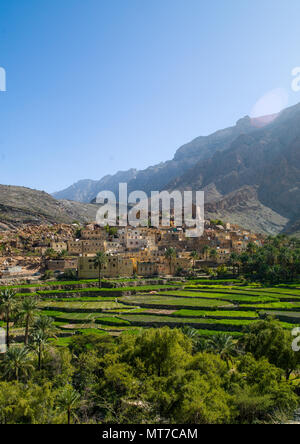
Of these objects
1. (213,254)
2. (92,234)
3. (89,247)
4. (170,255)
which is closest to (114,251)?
(89,247)

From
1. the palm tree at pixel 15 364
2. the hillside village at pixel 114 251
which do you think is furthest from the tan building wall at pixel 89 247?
the palm tree at pixel 15 364

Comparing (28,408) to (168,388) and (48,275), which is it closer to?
(168,388)

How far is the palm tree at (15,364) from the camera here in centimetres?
2803

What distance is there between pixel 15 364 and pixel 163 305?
1198 inches

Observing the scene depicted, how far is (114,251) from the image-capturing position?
9519cm

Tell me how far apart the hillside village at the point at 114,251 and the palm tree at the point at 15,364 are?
156 ft

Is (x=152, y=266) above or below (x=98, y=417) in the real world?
above

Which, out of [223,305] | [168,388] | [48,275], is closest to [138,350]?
[168,388]

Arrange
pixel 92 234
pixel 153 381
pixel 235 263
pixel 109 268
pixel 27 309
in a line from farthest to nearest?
pixel 92 234
pixel 235 263
pixel 109 268
pixel 27 309
pixel 153 381

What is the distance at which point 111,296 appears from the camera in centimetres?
6656

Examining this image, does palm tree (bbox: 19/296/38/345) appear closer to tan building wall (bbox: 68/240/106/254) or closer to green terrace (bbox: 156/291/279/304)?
green terrace (bbox: 156/291/279/304)

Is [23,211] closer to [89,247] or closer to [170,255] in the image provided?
[89,247]

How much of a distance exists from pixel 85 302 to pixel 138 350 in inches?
1311

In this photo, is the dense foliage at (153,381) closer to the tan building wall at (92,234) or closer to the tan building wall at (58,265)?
the tan building wall at (58,265)
